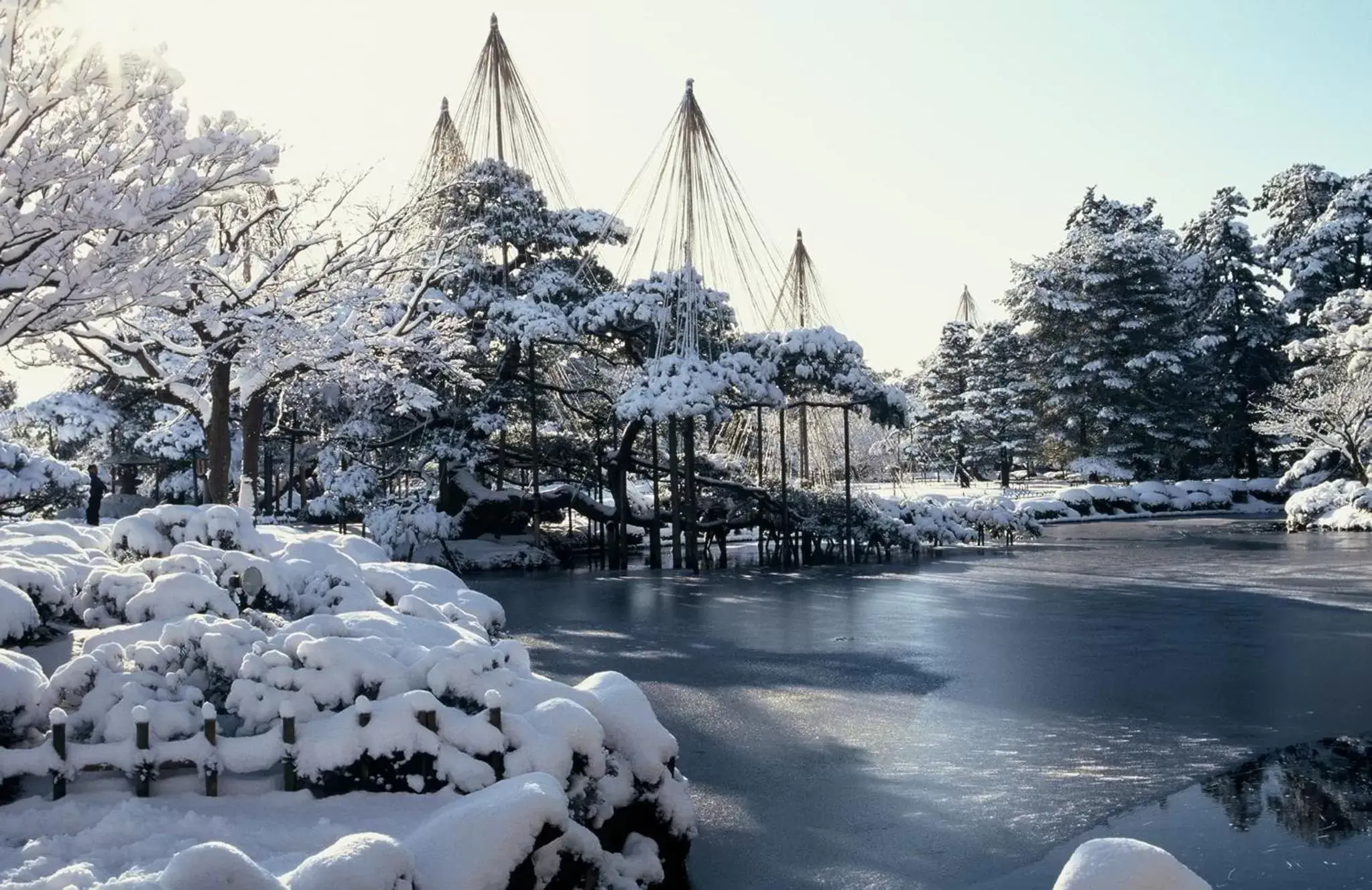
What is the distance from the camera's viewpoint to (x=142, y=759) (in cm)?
464

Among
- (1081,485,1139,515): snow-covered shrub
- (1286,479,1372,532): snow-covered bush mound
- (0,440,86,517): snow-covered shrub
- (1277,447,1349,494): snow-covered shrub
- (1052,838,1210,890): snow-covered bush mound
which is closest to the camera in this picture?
(1052,838,1210,890): snow-covered bush mound

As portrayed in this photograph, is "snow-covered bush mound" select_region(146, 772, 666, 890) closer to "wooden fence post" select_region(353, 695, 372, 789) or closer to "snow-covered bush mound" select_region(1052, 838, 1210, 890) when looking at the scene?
"wooden fence post" select_region(353, 695, 372, 789)

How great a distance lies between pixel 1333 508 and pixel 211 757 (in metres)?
30.2

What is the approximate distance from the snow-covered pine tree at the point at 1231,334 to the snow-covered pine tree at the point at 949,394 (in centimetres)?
917

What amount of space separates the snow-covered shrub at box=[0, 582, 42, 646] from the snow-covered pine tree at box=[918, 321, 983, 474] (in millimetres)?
42710

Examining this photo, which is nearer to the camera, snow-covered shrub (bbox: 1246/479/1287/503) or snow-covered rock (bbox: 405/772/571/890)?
snow-covered rock (bbox: 405/772/571/890)

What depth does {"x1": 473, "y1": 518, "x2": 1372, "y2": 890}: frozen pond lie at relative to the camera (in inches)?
199

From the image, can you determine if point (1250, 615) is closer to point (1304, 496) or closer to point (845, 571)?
point (845, 571)

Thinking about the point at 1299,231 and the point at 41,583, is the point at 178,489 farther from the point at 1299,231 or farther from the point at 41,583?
the point at 1299,231

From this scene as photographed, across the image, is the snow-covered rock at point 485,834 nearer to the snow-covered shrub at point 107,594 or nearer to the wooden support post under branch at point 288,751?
the wooden support post under branch at point 288,751

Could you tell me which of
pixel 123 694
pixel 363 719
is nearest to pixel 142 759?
pixel 123 694

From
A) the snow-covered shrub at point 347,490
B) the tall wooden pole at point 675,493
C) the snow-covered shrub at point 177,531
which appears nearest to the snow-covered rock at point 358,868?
the snow-covered shrub at point 177,531

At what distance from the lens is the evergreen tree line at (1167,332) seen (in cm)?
4066

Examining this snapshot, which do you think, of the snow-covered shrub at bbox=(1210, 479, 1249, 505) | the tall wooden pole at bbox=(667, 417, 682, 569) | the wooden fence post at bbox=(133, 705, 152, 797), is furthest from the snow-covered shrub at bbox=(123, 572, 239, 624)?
the snow-covered shrub at bbox=(1210, 479, 1249, 505)
